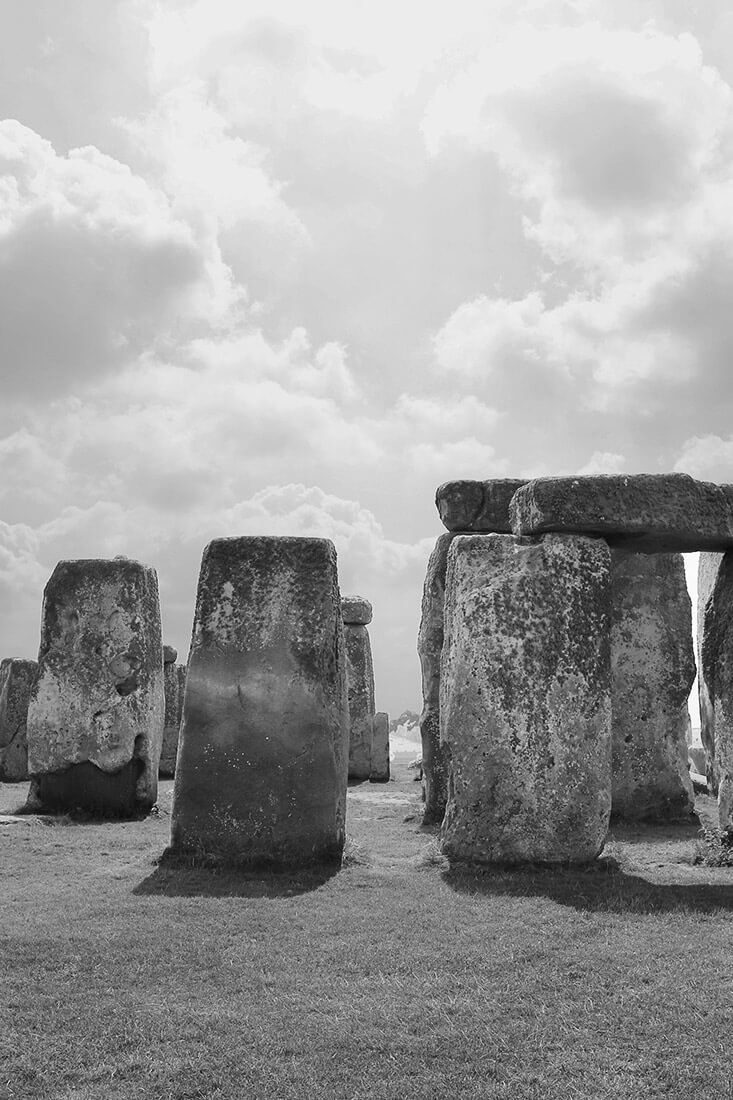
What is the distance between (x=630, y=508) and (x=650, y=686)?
6.33 m

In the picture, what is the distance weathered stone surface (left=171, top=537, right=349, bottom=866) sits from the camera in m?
10.1

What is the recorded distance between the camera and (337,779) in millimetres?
10289

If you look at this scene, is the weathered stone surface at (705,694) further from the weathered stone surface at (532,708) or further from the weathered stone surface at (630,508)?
the weathered stone surface at (532,708)

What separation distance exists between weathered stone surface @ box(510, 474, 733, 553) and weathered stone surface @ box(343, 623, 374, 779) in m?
13.5

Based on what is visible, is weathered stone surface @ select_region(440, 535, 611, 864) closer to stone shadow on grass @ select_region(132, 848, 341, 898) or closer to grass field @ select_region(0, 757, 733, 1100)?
grass field @ select_region(0, 757, 733, 1100)

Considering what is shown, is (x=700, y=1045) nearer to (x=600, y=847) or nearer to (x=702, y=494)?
(x=600, y=847)

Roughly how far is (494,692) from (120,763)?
7820 mm

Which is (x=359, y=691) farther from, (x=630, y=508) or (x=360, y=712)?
A: (x=630, y=508)

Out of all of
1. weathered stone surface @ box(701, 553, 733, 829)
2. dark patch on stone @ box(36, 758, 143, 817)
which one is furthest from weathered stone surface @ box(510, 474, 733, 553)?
dark patch on stone @ box(36, 758, 143, 817)

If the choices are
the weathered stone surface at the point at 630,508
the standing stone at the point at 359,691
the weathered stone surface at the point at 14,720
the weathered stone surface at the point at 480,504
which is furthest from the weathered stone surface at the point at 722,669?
the weathered stone surface at the point at 14,720

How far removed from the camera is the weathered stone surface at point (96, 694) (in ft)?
50.4

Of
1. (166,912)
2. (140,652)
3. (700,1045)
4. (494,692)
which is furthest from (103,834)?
(700,1045)

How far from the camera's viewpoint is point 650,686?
608 inches

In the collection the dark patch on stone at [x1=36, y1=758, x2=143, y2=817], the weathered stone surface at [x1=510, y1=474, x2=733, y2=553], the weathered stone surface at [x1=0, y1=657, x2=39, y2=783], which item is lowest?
the dark patch on stone at [x1=36, y1=758, x2=143, y2=817]
